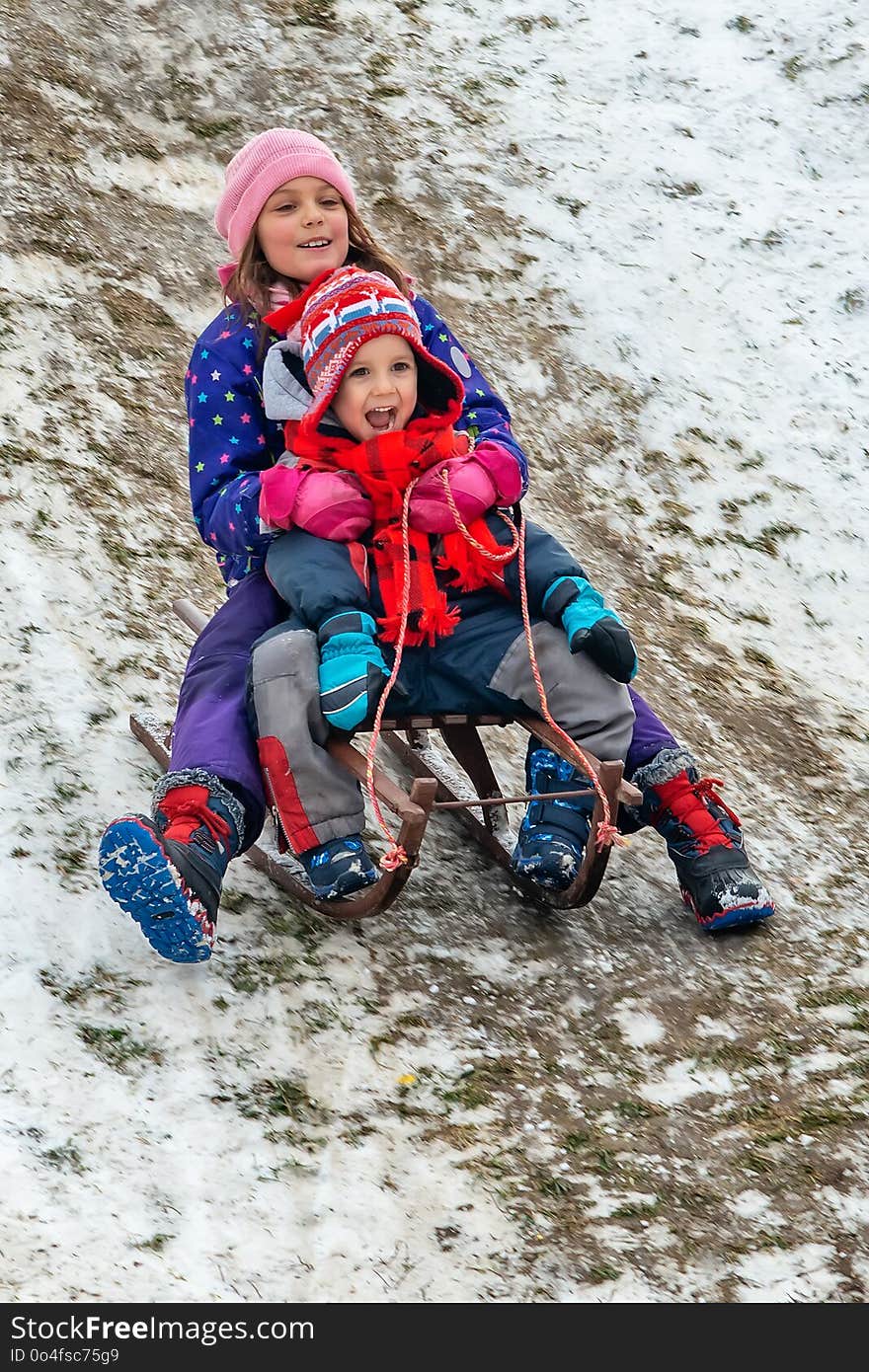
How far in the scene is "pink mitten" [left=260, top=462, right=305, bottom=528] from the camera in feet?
11.8

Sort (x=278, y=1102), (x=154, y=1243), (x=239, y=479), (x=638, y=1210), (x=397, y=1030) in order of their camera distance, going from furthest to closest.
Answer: (x=239, y=479) → (x=397, y=1030) → (x=278, y=1102) → (x=638, y=1210) → (x=154, y=1243)

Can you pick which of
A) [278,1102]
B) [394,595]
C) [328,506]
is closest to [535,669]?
[394,595]

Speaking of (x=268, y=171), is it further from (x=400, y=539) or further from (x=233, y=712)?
(x=233, y=712)

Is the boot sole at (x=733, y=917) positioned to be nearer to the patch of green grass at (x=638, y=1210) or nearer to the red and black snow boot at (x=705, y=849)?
the red and black snow boot at (x=705, y=849)

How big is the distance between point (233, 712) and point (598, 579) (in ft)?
9.57

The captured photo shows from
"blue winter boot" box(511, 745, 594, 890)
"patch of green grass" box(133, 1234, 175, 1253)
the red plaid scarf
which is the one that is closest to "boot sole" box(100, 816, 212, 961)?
"patch of green grass" box(133, 1234, 175, 1253)

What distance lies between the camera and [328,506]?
358 cm

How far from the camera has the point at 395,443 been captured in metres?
3.64

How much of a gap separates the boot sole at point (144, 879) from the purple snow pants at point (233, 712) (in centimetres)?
43

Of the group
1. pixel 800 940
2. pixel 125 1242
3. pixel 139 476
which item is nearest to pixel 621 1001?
pixel 800 940

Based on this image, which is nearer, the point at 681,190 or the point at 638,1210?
the point at 638,1210

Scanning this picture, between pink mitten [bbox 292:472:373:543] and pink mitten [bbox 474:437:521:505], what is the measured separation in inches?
14.5

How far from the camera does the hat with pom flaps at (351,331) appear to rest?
3.64m

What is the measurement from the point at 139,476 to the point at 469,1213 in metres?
3.60
